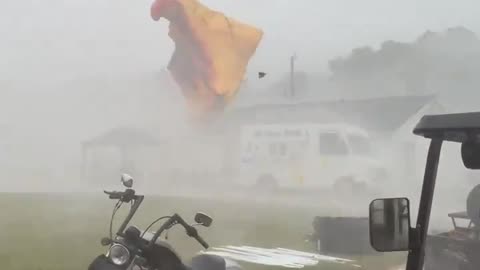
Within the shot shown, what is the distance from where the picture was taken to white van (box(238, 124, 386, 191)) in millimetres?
2982

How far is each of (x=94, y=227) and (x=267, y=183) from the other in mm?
830

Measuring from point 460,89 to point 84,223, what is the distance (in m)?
1.87

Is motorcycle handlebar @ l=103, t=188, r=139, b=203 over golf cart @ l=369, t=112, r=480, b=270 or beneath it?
beneath

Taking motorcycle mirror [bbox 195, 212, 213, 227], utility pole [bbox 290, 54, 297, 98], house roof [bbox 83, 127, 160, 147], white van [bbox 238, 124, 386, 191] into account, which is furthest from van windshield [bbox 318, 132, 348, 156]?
house roof [bbox 83, 127, 160, 147]

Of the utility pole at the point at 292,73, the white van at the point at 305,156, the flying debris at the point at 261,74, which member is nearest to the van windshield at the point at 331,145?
the white van at the point at 305,156

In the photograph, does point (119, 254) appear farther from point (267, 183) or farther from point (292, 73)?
point (292, 73)

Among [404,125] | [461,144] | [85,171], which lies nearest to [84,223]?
[85,171]

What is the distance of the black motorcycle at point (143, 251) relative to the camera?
2.46 metres

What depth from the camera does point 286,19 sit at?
3.03 meters

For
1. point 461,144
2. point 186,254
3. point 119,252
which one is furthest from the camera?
point 186,254

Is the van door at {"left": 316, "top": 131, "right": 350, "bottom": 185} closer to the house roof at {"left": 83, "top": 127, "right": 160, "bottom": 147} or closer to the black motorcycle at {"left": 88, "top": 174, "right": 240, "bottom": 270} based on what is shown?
the black motorcycle at {"left": 88, "top": 174, "right": 240, "bottom": 270}

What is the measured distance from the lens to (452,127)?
5.17ft

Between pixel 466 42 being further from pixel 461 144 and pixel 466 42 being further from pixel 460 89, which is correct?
pixel 461 144

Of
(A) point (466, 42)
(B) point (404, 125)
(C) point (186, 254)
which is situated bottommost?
(C) point (186, 254)
